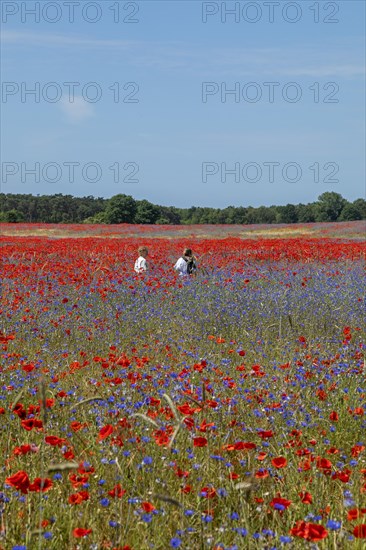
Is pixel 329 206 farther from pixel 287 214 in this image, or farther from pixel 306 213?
pixel 287 214

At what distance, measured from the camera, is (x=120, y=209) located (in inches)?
2435

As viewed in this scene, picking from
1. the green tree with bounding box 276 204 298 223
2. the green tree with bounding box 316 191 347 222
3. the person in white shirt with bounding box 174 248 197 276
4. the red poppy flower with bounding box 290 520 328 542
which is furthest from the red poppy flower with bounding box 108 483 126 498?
the green tree with bounding box 276 204 298 223

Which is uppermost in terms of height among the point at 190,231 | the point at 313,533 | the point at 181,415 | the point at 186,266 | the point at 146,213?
the point at 146,213

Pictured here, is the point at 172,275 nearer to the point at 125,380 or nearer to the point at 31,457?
the point at 125,380

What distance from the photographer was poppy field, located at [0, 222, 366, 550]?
2373 mm

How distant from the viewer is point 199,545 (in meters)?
2.31

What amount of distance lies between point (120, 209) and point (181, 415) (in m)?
59.2

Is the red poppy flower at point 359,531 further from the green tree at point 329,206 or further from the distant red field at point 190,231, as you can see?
the green tree at point 329,206

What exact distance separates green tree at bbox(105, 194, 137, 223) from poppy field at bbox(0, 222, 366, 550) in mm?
51358

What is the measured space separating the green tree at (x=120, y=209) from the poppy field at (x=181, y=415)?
168 feet

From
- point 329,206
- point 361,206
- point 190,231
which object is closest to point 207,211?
point 329,206

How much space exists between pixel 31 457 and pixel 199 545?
43.5 inches

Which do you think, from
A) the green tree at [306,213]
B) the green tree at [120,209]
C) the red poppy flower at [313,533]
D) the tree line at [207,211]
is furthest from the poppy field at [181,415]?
the green tree at [306,213]

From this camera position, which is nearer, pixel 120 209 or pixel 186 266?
pixel 186 266
